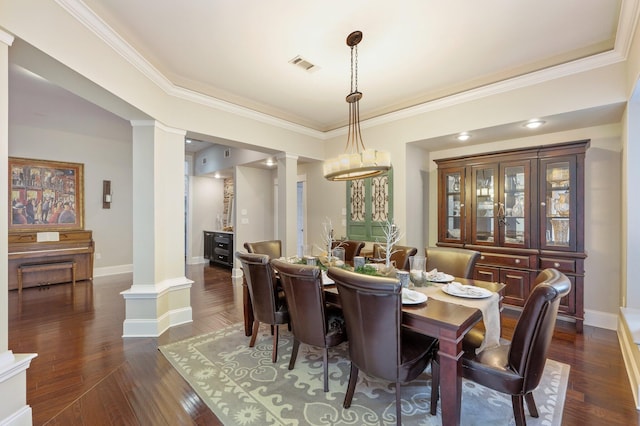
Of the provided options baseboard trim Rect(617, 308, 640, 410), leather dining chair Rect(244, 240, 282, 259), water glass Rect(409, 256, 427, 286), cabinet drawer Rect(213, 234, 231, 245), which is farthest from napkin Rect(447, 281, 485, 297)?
cabinet drawer Rect(213, 234, 231, 245)

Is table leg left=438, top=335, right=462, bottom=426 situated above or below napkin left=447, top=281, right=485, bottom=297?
below

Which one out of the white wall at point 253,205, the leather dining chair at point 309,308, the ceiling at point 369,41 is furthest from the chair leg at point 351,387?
the white wall at point 253,205

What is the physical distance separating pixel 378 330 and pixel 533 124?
3230mm

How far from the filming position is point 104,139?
6066 millimetres

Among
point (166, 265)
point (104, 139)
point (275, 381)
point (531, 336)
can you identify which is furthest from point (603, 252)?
point (104, 139)

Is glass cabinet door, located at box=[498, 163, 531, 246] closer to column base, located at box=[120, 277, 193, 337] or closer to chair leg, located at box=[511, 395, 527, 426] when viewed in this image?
chair leg, located at box=[511, 395, 527, 426]

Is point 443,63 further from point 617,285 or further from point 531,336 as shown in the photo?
point 617,285

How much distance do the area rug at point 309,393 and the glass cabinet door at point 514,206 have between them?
155 cm

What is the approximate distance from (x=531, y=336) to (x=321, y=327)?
129 cm

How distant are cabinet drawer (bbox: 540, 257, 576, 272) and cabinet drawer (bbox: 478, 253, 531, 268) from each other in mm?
145

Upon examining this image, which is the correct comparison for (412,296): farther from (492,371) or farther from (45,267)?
(45,267)

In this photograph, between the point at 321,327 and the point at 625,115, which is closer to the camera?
the point at 321,327

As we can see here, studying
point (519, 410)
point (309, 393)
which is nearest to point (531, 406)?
point (519, 410)

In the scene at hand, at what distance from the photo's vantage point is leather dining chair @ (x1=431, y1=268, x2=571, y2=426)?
148 cm
